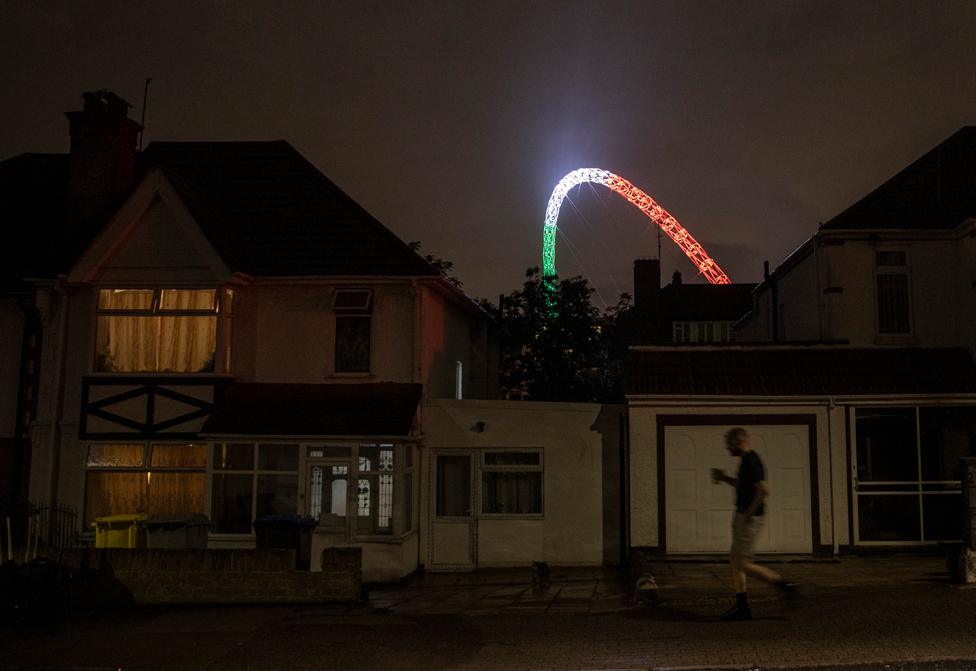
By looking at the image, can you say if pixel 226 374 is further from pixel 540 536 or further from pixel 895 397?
pixel 895 397

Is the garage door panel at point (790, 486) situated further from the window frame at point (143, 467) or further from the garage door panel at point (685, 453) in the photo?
the window frame at point (143, 467)

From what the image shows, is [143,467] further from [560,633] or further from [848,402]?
[848,402]

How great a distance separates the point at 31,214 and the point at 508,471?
12247 millimetres

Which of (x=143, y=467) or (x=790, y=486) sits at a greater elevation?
(x=143, y=467)

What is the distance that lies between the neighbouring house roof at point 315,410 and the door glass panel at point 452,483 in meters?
1.43

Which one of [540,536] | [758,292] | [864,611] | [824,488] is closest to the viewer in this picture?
[864,611]

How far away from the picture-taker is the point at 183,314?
1814 centimetres

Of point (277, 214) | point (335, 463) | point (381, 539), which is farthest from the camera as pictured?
point (277, 214)

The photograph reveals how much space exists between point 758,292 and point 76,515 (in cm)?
1764

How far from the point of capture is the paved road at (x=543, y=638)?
28.4ft

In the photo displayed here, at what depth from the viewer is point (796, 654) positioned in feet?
27.9

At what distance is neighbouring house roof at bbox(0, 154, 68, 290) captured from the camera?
19.0m

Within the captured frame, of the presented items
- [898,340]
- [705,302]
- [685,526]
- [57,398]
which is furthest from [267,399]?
[705,302]

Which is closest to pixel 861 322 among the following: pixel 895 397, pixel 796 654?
pixel 895 397
